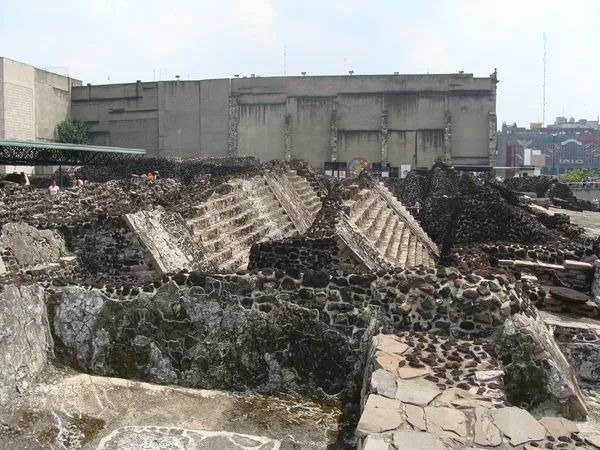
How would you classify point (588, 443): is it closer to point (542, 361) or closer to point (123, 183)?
point (542, 361)

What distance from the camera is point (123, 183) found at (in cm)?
1584

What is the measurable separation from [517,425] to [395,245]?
10.3m

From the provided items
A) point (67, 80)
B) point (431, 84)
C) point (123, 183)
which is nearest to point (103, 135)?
point (67, 80)

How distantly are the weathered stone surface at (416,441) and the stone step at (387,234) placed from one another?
8.57 meters

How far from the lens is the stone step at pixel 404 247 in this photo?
12.7 m

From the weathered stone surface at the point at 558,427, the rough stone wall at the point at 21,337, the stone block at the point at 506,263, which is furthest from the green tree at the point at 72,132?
the weathered stone surface at the point at 558,427

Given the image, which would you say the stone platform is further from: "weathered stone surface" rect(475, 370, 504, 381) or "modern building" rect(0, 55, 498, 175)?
"modern building" rect(0, 55, 498, 175)

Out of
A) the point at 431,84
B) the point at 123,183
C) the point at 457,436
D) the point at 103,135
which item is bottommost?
the point at 457,436

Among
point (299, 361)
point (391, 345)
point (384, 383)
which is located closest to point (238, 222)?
point (299, 361)

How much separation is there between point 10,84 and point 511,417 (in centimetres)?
4727

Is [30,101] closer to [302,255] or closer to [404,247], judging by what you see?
[404,247]

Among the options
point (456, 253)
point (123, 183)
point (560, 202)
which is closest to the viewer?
point (456, 253)

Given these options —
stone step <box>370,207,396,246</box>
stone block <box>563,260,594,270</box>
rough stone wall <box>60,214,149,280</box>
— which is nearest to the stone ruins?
rough stone wall <box>60,214,149,280</box>

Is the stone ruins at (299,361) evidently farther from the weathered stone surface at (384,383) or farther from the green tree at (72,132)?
the green tree at (72,132)
